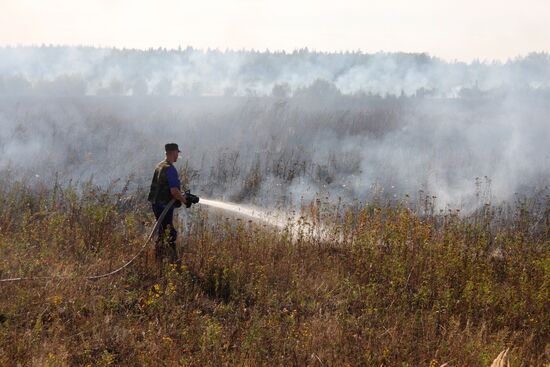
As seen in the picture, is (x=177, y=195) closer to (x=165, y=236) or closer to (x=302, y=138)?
(x=165, y=236)

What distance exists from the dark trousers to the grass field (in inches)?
7.0

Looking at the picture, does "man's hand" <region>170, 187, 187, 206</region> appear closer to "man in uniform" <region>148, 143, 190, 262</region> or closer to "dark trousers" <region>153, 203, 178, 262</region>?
"man in uniform" <region>148, 143, 190, 262</region>

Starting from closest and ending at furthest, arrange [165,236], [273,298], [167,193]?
1. [273,298]
2. [165,236]
3. [167,193]

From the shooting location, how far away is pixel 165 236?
21.9 feet

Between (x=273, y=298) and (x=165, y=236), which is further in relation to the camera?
(x=165, y=236)

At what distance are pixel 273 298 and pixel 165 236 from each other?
1734 millimetres

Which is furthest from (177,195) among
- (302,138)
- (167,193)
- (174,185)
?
(302,138)

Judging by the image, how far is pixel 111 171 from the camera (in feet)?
50.9

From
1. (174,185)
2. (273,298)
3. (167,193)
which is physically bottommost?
(273,298)

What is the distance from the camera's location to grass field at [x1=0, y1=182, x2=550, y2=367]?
4.68 m

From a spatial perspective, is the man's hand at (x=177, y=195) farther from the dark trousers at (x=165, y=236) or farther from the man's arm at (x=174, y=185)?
the dark trousers at (x=165, y=236)

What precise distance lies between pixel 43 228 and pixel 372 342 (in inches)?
185

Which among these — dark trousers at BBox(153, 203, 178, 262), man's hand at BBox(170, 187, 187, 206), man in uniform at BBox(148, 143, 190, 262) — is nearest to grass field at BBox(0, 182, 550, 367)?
dark trousers at BBox(153, 203, 178, 262)

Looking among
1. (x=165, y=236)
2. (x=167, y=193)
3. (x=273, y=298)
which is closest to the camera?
(x=273, y=298)
